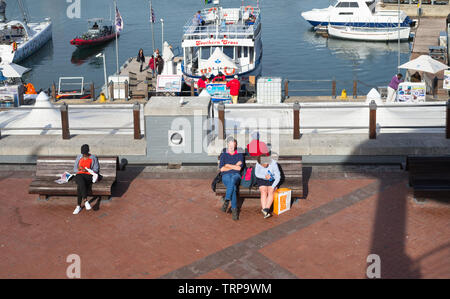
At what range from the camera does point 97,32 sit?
67.3 m

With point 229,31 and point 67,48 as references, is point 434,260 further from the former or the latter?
point 67,48

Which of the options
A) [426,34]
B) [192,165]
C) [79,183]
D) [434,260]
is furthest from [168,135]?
[426,34]

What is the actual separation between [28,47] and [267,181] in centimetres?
5861

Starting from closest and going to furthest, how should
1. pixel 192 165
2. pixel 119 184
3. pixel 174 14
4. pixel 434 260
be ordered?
pixel 434 260 → pixel 119 184 → pixel 192 165 → pixel 174 14

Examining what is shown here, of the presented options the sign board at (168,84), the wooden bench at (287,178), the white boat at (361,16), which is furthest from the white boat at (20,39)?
the wooden bench at (287,178)

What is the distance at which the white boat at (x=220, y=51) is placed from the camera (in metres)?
33.9

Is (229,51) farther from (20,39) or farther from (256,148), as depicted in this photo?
(20,39)

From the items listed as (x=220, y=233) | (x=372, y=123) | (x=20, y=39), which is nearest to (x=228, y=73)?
(x=372, y=123)

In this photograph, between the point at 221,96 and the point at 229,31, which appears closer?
the point at 221,96

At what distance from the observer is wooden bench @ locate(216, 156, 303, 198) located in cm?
1272

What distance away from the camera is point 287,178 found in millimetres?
13039

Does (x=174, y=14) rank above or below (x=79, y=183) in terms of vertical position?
above

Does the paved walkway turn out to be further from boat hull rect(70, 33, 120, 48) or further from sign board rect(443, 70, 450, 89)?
boat hull rect(70, 33, 120, 48)
